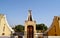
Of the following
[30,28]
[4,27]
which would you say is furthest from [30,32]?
[4,27]

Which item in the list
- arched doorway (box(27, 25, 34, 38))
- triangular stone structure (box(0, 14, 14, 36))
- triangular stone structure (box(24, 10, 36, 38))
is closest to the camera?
triangular stone structure (box(24, 10, 36, 38))

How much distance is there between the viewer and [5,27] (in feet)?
66.7

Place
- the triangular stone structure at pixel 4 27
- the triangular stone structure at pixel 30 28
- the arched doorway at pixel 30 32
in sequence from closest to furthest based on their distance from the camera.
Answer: the triangular stone structure at pixel 30 28 → the arched doorway at pixel 30 32 → the triangular stone structure at pixel 4 27

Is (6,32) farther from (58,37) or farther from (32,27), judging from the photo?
(58,37)

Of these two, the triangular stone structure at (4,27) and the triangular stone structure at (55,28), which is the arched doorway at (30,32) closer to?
→ the triangular stone structure at (55,28)

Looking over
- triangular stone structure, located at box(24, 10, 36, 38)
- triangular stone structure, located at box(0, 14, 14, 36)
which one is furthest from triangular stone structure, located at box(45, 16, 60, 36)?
triangular stone structure, located at box(0, 14, 14, 36)

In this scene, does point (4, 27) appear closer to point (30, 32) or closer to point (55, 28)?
point (30, 32)

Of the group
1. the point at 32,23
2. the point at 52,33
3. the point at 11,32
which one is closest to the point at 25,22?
the point at 32,23

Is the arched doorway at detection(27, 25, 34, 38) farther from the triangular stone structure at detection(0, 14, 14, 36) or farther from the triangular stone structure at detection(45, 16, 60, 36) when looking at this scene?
the triangular stone structure at detection(0, 14, 14, 36)

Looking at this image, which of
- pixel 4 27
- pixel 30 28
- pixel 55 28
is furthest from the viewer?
pixel 4 27

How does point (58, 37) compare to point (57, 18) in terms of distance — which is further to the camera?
point (57, 18)

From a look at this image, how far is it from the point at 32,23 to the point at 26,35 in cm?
207

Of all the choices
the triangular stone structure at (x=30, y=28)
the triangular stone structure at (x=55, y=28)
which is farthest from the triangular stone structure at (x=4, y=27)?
the triangular stone structure at (x=55, y=28)

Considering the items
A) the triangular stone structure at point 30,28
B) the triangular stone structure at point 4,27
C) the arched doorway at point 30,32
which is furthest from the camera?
the triangular stone structure at point 4,27
